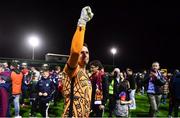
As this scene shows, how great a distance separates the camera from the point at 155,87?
14094mm

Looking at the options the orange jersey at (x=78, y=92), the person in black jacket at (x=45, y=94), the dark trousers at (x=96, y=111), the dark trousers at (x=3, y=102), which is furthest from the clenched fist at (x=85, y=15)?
the person in black jacket at (x=45, y=94)

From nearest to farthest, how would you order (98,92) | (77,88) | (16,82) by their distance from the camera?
1. (77,88)
2. (98,92)
3. (16,82)

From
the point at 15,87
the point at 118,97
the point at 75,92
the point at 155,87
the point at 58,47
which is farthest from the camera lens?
the point at 58,47

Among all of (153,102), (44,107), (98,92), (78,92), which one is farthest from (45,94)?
(78,92)

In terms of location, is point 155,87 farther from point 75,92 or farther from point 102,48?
point 102,48

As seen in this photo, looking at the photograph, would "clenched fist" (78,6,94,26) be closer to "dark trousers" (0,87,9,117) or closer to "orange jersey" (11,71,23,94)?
"dark trousers" (0,87,9,117)

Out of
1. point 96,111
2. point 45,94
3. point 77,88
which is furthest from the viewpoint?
point 45,94

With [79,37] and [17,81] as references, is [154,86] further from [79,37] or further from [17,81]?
[79,37]

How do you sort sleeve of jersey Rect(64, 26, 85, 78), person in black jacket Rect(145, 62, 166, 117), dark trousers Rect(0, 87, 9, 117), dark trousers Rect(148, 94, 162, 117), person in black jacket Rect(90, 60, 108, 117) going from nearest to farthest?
sleeve of jersey Rect(64, 26, 85, 78) < dark trousers Rect(0, 87, 9, 117) < person in black jacket Rect(90, 60, 108, 117) < person in black jacket Rect(145, 62, 166, 117) < dark trousers Rect(148, 94, 162, 117)

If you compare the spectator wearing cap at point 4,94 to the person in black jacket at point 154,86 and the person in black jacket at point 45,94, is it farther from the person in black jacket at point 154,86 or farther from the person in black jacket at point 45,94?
the person in black jacket at point 154,86

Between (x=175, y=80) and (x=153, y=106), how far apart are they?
2216mm

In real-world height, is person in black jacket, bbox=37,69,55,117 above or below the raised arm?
below

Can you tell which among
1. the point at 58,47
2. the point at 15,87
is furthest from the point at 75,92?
the point at 58,47

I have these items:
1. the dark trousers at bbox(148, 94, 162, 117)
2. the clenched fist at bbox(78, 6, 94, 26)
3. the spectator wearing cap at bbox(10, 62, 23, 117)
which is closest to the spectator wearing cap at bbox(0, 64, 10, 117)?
the clenched fist at bbox(78, 6, 94, 26)
